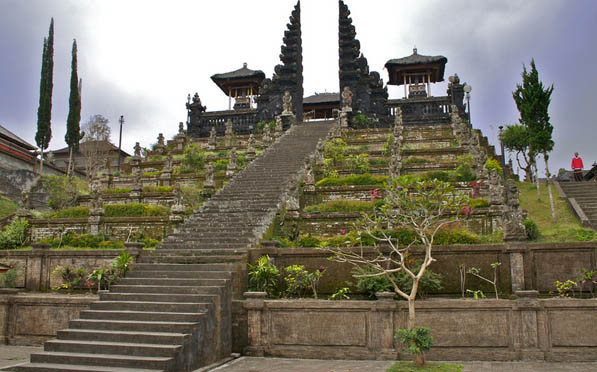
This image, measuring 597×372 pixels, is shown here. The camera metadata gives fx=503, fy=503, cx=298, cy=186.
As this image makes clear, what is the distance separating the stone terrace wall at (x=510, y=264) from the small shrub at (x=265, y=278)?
107 centimetres

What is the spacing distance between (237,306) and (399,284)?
3616 mm

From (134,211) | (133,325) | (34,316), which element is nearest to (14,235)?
(134,211)

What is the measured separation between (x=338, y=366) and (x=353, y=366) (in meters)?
0.28

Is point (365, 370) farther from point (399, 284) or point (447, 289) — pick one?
point (447, 289)

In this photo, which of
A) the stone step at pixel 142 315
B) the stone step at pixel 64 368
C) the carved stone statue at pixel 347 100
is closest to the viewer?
the stone step at pixel 64 368

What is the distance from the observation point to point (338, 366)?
942cm

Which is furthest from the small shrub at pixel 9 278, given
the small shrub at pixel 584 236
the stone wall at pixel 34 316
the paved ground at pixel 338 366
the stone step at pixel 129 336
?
the small shrub at pixel 584 236

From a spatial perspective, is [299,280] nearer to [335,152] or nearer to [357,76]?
[335,152]

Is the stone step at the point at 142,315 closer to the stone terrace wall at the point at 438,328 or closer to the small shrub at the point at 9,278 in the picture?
the stone terrace wall at the point at 438,328

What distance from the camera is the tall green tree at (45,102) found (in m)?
33.9

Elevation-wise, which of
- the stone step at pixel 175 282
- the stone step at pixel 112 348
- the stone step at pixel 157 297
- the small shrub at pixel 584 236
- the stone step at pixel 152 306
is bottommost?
the stone step at pixel 112 348

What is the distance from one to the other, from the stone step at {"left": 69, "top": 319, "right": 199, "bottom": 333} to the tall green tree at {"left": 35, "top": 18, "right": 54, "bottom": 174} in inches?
1053

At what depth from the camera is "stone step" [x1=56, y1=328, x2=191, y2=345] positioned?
30.1 ft

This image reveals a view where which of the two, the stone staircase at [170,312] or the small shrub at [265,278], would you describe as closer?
the stone staircase at [170,312]
